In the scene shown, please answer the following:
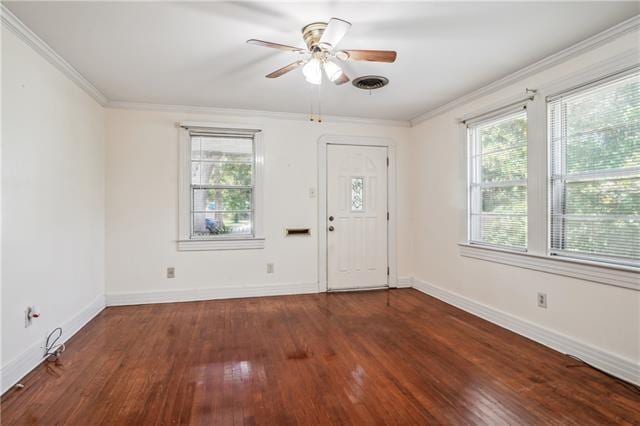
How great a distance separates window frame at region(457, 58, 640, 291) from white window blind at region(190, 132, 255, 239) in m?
2.83

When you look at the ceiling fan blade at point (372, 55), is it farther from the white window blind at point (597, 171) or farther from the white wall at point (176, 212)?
the white wall at point (176, 212)

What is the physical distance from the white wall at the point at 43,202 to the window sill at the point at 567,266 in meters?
3.93

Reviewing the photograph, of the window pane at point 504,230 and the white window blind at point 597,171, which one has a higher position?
the white window blind at point 597,171

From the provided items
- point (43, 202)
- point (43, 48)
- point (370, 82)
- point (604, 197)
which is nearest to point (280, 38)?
point (370, 82)

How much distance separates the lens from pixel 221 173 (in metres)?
4.28

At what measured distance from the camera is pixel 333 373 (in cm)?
236

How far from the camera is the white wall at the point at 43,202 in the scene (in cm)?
220

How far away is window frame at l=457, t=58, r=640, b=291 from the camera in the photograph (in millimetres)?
2354

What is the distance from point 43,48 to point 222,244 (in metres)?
2.51

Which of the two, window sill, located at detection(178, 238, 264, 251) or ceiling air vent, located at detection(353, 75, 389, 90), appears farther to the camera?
window sill, located at detection(178, 238, 264, 251)

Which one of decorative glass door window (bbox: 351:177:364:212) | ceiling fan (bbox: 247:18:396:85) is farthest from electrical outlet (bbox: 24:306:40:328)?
decorative glass door window (bbox: 351:177:364:212)

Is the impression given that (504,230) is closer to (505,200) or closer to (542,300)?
(505,200)

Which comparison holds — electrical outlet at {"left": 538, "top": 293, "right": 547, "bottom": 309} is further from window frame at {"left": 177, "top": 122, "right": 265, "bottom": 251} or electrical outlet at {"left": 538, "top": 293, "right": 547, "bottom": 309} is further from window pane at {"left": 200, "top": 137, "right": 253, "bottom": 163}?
window pane at {"left": 200, "top": 137, "right": 253, "bottom": 163}

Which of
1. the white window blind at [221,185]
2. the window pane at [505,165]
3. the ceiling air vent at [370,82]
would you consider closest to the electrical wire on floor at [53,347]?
the white window blind at [221,185]
